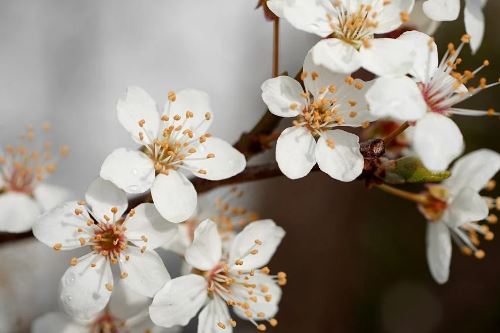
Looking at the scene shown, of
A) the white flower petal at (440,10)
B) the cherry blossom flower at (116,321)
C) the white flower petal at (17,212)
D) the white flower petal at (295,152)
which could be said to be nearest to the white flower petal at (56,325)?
the cherry blossom flower at (116,321)

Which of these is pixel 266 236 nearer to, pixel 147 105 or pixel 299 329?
pixel 147 105

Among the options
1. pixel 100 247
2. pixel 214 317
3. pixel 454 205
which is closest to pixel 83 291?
pixel 100 247

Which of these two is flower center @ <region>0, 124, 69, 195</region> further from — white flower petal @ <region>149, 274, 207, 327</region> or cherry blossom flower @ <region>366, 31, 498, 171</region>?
cherry blossom flower @ <region>366, 31, 498, 171</region>

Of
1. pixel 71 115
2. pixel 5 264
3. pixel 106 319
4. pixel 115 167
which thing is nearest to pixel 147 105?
pixel 115 167

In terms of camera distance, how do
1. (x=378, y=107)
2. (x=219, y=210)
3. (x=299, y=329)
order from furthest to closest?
(x=299, y=329) < (x=219, y=210) < (x=378, y=107)

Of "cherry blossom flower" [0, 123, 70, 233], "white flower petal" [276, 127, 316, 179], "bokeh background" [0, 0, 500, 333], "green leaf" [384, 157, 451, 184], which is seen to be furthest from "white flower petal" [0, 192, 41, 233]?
"bokeh background" [0, 0, 500, 333]

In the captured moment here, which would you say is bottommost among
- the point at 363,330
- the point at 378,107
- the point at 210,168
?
the point at 363,330

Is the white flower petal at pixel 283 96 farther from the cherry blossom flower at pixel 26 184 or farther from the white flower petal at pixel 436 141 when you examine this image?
the cherry blossom flower at pixel 26 184
